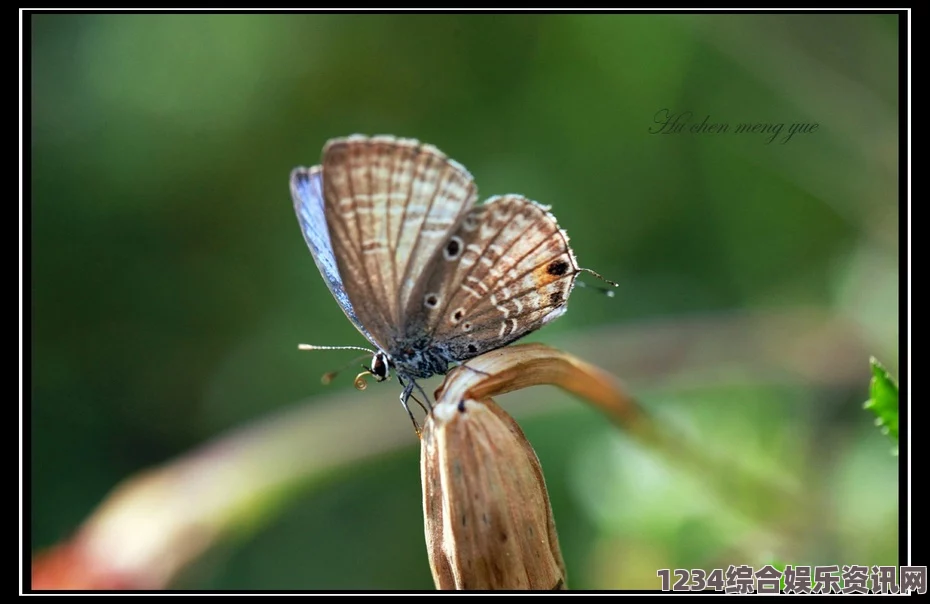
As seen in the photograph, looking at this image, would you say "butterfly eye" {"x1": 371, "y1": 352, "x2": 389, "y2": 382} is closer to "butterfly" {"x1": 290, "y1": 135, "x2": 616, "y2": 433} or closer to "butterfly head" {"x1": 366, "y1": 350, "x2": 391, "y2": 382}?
"butterfly head" {"x1": 366, "y1": 350, "x2": 391, "y2": 382}

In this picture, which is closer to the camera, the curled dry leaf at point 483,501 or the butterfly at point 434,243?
the curled dry leaf at point 483,501

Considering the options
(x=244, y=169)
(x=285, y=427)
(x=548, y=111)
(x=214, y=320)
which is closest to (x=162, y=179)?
(x=244, y=169)

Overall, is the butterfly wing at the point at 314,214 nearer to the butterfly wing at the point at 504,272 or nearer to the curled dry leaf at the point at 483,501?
the butterfly wing at the point at 504,272

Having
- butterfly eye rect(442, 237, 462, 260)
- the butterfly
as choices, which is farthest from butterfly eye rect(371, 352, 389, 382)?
butterfly eye rect(442, 237, 462, 260)

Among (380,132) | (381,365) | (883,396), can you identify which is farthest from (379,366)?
(380,132)

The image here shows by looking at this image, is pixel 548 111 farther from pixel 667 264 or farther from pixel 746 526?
pixel 746 526

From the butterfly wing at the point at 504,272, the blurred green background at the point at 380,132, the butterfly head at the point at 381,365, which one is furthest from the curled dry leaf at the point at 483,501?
the blurred green background at the point at 380,132
